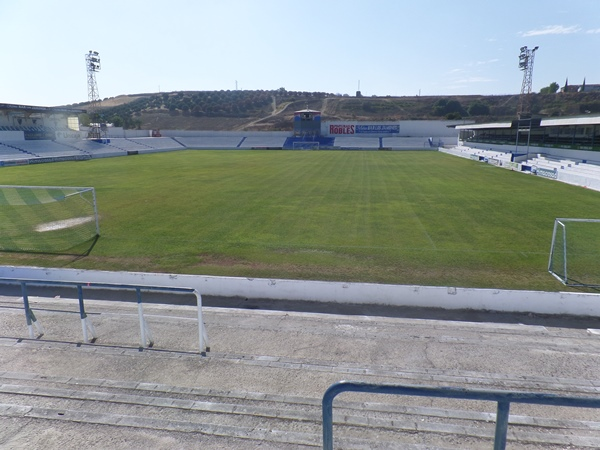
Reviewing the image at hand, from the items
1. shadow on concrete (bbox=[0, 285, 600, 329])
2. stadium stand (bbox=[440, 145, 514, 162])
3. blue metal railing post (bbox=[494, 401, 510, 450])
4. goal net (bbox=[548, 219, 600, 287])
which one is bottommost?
shadow on concrete (bbox=[0, 285, 600, 329])

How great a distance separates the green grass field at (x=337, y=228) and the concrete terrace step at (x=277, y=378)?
10.2 feet

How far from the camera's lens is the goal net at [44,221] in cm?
1491

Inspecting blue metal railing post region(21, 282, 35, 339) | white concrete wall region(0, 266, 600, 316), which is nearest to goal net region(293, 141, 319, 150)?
white concrete wall region(0, 266, 600, 316)

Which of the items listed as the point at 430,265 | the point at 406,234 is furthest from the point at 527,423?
the point at 406,234

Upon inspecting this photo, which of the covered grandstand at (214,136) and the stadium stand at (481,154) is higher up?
the covered grandstand at (214,136)

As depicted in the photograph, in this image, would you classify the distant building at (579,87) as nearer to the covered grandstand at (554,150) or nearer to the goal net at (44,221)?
the covered grandstand at (554,150)

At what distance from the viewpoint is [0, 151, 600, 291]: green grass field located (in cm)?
1216

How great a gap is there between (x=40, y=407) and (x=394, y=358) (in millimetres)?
5548

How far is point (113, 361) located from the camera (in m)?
6.93

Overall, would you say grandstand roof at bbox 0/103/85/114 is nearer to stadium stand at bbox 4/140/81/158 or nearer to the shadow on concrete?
stadium stand at bbox 4/140/81/158

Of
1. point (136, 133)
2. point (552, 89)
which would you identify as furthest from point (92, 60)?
point (552, 89)

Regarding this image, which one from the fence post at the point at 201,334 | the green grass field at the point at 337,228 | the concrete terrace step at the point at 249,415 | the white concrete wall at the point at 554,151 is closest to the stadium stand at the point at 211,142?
the white concrete wall at the point at 554,151

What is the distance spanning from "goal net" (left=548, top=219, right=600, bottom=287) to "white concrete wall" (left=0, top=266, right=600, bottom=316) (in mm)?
2002

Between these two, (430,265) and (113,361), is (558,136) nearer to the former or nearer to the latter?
(430,265)
